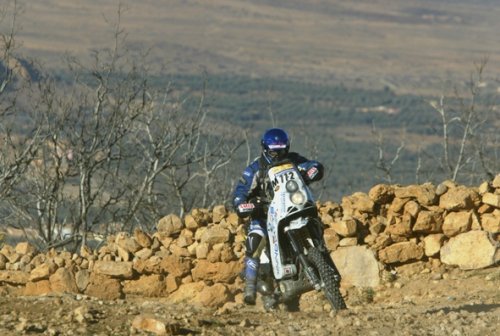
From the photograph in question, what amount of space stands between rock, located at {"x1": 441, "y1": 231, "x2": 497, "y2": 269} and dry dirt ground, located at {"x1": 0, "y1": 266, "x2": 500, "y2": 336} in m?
0.17

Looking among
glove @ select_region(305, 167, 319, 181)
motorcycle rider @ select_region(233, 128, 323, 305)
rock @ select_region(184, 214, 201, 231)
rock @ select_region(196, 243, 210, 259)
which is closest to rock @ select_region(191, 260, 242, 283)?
rock @ select_region(196, 243, 210, 259)

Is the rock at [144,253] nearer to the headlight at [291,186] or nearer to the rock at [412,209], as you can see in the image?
the rock at [412,209]

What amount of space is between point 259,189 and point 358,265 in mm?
2663

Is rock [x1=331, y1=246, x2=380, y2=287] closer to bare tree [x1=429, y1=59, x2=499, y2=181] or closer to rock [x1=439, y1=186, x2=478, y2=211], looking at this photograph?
rock [x1=439, y1=186, x2=478, y2=211]

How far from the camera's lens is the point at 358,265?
13.9 metres

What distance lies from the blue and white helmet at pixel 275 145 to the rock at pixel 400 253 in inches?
115

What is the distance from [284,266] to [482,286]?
8.54 ft

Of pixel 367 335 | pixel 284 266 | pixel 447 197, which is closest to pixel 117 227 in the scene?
pixel 447 197

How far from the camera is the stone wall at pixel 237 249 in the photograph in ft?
44.8

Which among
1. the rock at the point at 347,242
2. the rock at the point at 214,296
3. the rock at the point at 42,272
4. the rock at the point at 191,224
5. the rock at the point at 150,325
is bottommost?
the rock at the point at 150,325

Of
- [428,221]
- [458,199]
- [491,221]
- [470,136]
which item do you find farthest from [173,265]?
[470,136]

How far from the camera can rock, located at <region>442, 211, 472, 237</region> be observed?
545 inches

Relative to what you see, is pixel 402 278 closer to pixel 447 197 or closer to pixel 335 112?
pixel 447 197

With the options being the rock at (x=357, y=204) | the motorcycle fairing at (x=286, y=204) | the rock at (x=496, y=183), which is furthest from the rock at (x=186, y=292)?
the rock at (x=496, y=183)
